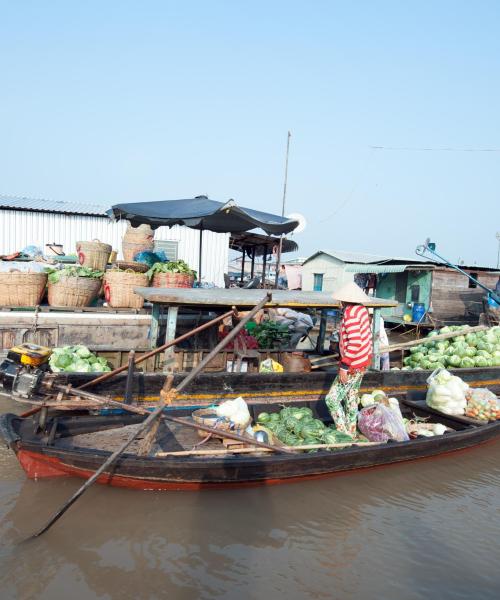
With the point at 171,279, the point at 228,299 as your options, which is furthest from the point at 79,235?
the point at 228,299

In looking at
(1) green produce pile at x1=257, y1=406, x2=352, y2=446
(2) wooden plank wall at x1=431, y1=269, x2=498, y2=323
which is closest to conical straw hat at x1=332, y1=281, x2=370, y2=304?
(1) green produce pile at x1=257, y1=406, x2=352, y2=446

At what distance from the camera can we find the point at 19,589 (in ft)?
9.95

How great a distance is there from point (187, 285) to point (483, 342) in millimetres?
5475

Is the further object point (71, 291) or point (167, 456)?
point (71, 291)

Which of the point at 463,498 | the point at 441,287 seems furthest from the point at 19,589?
the point at 441,287

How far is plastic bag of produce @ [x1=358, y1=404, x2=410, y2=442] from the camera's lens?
5.12m

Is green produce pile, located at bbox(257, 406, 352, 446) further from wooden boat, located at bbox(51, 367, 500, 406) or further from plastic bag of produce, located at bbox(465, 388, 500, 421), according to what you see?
plastic bag of produce, located at bbox(465, 388, 500, 421)

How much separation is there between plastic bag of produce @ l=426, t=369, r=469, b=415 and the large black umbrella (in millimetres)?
3786

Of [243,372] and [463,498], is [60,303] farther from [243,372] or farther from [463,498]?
[463,498]

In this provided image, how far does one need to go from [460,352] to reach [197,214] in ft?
16.8

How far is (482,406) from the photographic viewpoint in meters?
6.12

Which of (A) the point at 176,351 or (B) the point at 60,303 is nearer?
(A) the point at 176,351

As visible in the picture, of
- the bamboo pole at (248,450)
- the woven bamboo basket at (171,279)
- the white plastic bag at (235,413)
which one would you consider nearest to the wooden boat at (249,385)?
the white plastic bag at (235,413)

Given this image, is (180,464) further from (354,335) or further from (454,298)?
(454,298)
